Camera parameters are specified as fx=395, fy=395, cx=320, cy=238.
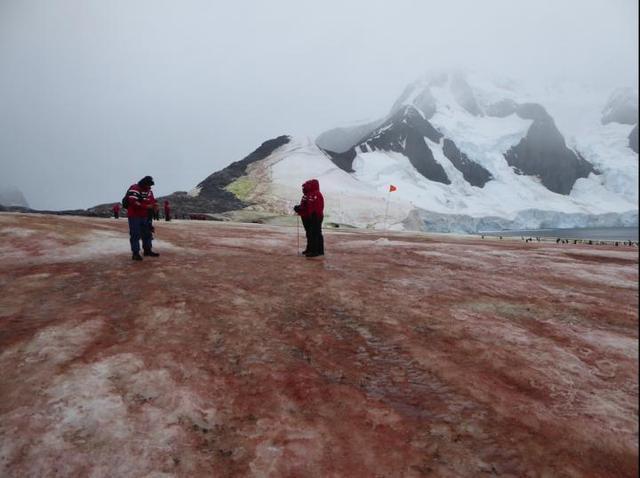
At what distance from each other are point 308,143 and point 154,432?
87827mm

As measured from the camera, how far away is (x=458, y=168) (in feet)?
426

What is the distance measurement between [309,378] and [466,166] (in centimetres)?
13731

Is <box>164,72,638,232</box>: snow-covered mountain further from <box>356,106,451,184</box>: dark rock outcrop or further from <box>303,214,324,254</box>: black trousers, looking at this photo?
<box>303,214,324,254</box>: black trousers

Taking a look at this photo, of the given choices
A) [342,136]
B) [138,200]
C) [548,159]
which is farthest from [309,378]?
[342,136]

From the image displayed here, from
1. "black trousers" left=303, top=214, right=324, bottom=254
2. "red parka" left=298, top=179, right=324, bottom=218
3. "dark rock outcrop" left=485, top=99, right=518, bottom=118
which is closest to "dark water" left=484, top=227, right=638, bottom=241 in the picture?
"black trousers" left=303, top=214, right=324, bottom=254

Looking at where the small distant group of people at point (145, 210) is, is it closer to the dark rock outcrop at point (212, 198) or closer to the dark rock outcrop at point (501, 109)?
the dark rock outcrop at point (212, 198)

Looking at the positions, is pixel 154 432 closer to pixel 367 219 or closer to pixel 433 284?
pixel 433 284

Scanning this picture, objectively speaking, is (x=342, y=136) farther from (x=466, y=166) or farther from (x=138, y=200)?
(x=138, y=200)

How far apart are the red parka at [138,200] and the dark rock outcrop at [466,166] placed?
412 ft

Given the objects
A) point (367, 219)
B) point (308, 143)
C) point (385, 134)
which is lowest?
point (367, 219)

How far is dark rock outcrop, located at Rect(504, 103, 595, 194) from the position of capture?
13325cm

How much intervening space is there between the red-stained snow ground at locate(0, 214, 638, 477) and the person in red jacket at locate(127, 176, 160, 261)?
2039 millimetres

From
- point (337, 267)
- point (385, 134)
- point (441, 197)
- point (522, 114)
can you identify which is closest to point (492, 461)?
point (337, 267)

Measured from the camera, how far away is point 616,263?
12758 mm
